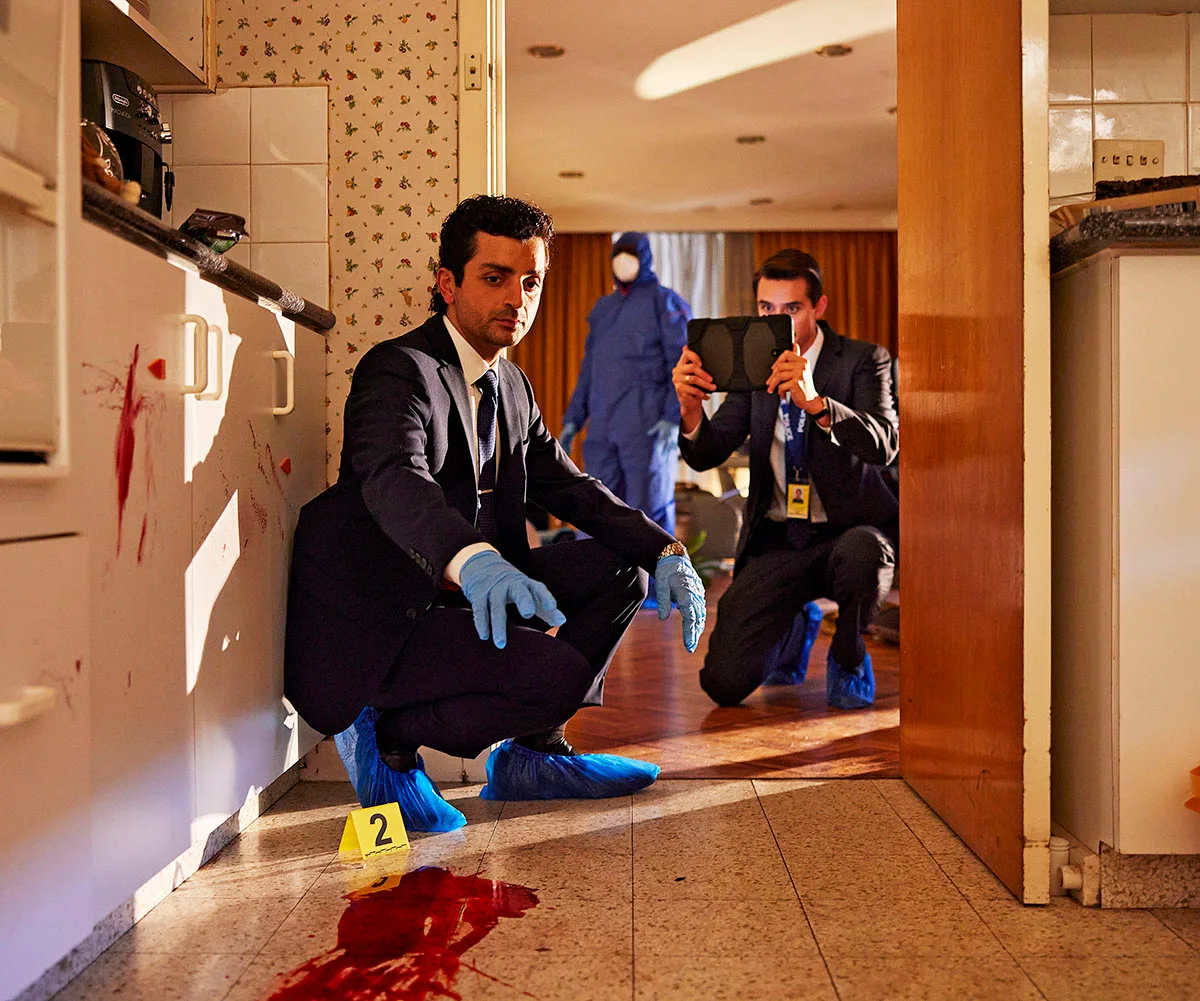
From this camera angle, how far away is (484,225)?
1929 mm

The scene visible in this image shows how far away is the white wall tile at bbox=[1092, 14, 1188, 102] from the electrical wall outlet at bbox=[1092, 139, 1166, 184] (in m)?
0.08

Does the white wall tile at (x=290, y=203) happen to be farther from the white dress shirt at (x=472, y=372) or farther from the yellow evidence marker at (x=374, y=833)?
the yellow evidence marker at (x=374, y=833)

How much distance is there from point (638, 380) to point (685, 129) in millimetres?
1861

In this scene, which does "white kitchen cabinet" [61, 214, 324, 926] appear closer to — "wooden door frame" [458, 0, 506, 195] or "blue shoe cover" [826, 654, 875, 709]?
"wooden door frame" [458, 0, 506, 195]

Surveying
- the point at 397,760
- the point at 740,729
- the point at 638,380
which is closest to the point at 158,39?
the point at 397,760

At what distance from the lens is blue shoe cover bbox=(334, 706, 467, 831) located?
1810mm

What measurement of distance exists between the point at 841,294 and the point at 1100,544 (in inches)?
301

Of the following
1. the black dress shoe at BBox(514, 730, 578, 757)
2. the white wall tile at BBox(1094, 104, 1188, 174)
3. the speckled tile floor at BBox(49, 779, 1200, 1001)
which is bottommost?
the speckled tile floor at BBox(49, 779, 1200, 1001)

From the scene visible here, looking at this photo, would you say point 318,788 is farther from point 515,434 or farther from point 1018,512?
point 1018,512

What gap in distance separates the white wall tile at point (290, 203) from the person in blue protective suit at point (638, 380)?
307 cm

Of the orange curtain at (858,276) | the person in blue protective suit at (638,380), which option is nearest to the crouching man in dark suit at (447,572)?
the person in blue protective suit at (638,380)

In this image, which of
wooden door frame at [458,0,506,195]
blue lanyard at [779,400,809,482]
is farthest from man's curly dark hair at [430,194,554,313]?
blue lanyard at [779,400,809,482]

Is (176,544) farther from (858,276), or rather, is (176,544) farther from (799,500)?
(858,276)

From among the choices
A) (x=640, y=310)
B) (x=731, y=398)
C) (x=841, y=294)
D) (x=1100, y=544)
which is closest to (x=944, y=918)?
(x=1100, y=544)
